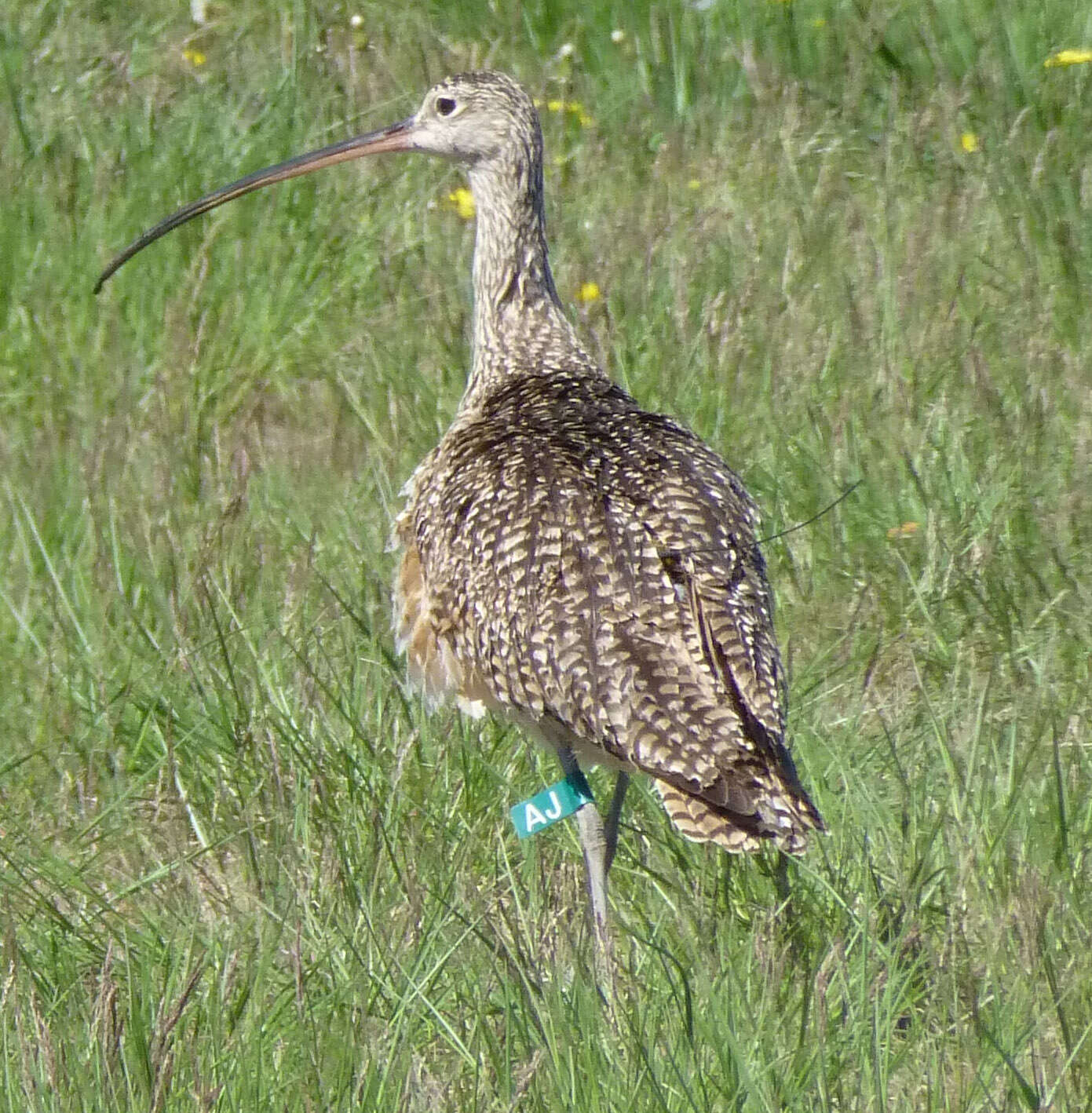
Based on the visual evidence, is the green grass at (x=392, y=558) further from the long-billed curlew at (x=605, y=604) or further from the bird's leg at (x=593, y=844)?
the long-billed curlew at (x=605, y=604)

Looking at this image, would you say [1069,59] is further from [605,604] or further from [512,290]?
[605,604]

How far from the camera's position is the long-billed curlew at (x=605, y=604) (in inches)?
137

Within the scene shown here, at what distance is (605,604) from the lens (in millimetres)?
3680

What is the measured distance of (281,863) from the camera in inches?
141

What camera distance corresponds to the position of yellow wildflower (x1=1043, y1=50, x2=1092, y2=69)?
684 centimetres

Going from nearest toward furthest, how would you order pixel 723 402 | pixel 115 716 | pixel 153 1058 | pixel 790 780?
pixel 153 1058
pixel 790 780
pixel 115 716
pixel 723 402

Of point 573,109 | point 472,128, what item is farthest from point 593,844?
point 573,109

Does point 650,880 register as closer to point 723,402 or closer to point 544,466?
point 544,466

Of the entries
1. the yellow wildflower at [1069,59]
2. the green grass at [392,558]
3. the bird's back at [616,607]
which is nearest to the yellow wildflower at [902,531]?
the green grass at [392,558]

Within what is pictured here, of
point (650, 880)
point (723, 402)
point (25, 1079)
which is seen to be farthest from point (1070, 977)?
point (723, 402)

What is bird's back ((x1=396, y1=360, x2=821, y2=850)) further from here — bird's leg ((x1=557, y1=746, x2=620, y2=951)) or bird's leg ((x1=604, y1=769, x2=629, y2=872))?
bird's leg ((x1=604, y1=769, x2=629, y2=872))

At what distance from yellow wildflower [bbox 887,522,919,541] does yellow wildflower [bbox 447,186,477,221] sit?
2582 millimetres

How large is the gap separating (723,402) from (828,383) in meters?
0.35

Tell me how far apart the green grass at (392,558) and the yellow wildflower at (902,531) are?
0.08 ft
